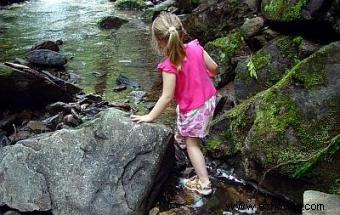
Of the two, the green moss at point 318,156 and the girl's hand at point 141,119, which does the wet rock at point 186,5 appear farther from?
the green moss at point 318,156

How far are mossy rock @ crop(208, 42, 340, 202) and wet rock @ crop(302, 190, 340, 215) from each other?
0.55m

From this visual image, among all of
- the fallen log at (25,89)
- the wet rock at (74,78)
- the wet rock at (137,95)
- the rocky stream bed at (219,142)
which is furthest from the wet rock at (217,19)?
the fallen log at (25,89)

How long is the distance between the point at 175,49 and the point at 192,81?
0.41 meters

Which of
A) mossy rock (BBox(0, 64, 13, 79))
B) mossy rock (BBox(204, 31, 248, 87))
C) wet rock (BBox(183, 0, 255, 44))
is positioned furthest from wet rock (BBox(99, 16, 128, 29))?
mossy rock (BBox(0, 64, 13, 79))

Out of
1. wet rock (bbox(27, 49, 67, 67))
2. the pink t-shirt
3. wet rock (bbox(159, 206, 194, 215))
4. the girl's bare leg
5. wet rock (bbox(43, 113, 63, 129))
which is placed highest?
the pink t-shirt

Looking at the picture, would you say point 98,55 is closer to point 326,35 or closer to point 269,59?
point 269,59

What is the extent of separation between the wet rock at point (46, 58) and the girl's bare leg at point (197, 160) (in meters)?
6.67

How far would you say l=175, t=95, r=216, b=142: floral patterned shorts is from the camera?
484 cm

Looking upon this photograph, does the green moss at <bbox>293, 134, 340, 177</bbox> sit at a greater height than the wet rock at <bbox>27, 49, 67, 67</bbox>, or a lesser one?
greater

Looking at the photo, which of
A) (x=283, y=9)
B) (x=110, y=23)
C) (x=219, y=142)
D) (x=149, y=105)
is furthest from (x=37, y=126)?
(x=110, y=23)

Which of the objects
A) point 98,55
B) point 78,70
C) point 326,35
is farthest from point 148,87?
point 326,35

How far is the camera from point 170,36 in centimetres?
443

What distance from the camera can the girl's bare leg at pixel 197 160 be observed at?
16.0 feet

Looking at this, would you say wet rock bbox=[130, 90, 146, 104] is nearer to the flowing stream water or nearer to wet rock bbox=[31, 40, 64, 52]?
the flowing stream water
